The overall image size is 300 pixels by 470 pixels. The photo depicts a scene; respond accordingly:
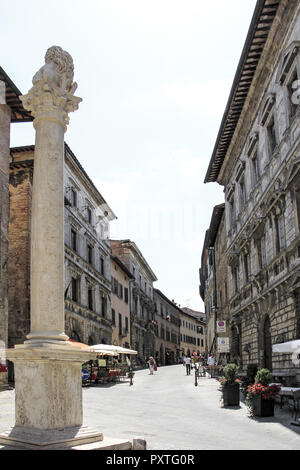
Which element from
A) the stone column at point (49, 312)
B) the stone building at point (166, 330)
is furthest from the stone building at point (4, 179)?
the stone building at point (166, 330)

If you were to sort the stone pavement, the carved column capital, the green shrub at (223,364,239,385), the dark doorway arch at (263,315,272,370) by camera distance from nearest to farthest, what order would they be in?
1. the carved column capital
2. the stone pavement
3. the green shrub at (223,364,239,385)
4. the dark doorway arch at (263,315,272,370)

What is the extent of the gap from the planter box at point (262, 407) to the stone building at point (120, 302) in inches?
1126

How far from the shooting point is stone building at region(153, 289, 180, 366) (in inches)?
2616

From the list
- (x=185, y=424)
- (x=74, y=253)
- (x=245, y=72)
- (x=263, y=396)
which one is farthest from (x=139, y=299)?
(x=185, y=424)

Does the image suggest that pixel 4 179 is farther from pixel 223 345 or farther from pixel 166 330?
pixel 166 330

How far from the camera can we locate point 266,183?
1878 cm

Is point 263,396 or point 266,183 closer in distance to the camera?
point 263,396

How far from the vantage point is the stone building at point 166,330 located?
6644cm

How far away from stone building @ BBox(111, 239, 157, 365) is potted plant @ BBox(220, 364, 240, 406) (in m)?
33.6

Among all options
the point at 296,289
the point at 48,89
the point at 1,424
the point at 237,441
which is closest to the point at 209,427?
the point at 237,441

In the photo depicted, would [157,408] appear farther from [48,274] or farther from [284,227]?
[48,274]

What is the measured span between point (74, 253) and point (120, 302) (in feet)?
49.4

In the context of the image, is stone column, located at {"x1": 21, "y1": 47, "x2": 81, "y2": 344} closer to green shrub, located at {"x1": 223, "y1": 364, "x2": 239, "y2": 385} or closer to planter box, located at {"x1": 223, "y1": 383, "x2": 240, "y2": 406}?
green shrub, located at {"x1": 223, "y1": 364, "x2": 239, "y2": 385}

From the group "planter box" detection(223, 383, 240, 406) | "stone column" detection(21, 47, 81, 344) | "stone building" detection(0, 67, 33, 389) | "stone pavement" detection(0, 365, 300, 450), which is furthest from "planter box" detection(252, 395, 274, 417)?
"stone building" detection(0, 67, 33, 389)
